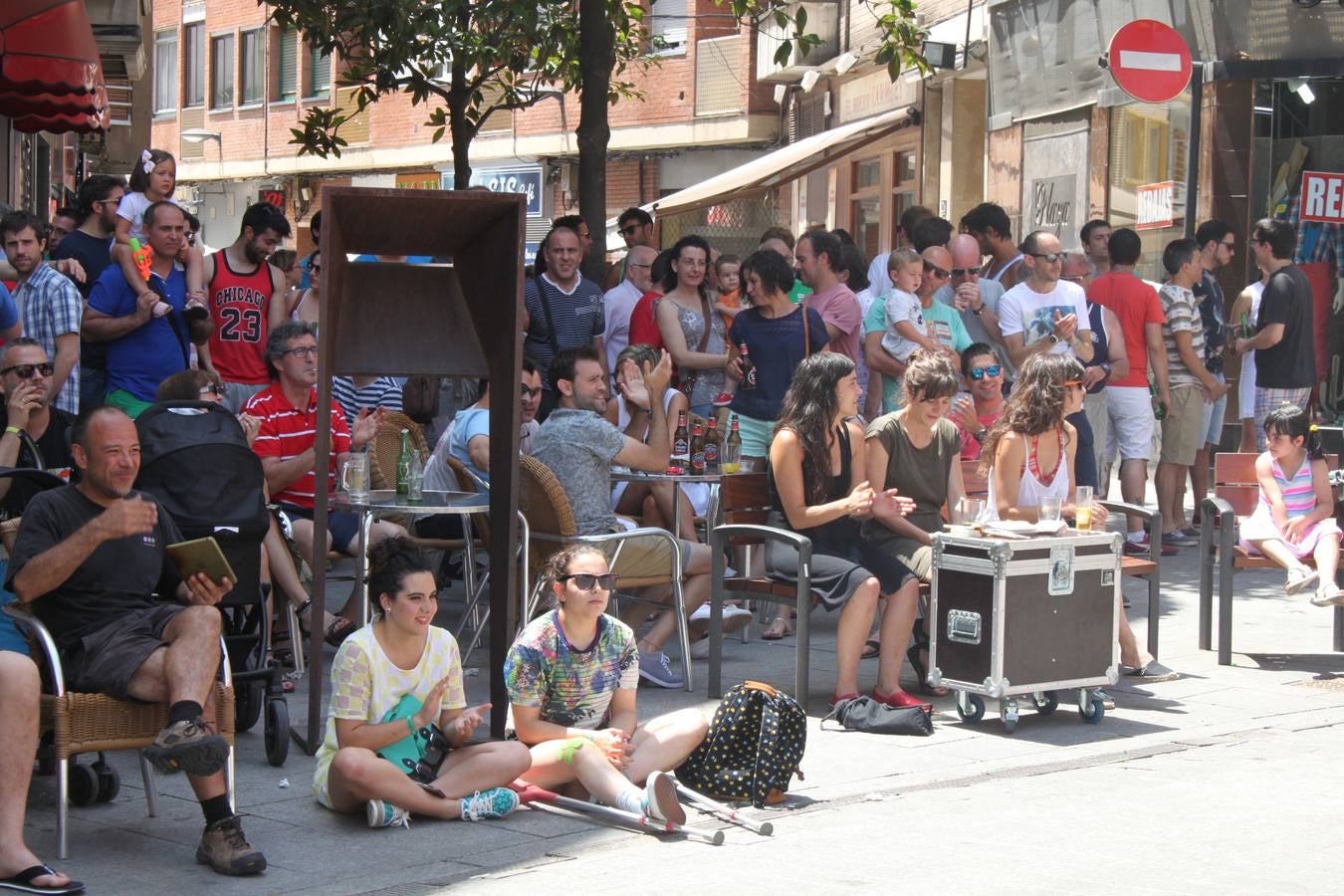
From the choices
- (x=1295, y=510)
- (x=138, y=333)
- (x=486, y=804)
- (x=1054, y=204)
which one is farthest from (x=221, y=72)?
(x=486, y=804)

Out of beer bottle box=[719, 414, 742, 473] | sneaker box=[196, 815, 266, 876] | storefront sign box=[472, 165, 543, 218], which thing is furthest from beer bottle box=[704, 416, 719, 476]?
storefront sign box=[472, 165, 543, 218]

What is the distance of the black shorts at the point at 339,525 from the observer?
8.87 m

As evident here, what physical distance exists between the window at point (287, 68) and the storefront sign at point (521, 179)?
626 cm

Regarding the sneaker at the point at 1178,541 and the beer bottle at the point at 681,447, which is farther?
the sneaker at the point at 1178,541

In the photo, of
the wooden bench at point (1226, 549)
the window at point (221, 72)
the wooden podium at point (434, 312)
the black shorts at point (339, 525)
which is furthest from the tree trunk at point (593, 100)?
the window at point (221, 72)

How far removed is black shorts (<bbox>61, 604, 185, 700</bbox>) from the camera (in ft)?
19.4

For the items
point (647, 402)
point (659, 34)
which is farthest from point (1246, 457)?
point (659, 34)

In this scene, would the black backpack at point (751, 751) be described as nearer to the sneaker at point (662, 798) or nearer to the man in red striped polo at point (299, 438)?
the sneaker at point (662, 798)

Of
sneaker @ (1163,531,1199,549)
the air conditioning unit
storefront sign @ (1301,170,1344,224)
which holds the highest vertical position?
the air conditioning unit

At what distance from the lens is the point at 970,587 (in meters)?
7.91

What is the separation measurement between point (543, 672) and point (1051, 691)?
2595mm

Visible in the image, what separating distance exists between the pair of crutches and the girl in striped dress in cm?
411

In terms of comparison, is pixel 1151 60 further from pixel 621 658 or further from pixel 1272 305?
pixel 621 658

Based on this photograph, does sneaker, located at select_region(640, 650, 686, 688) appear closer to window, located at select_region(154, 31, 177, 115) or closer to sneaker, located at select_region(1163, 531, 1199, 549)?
sneaker, located at select_region(1163, 531, 1199, 549)
